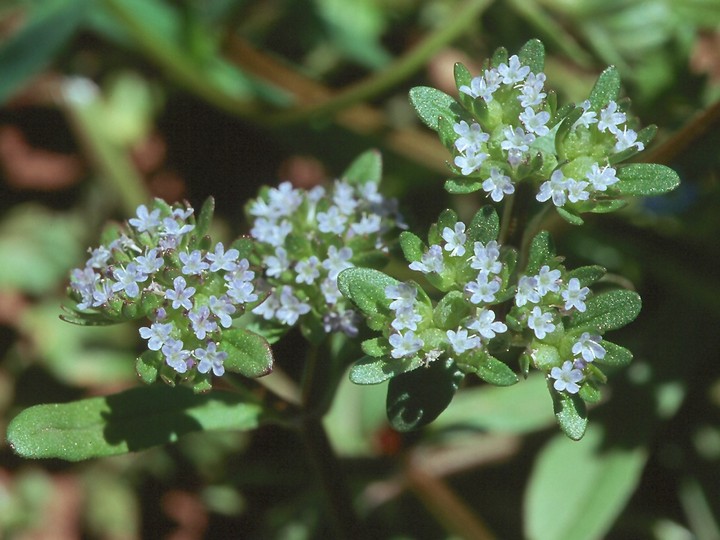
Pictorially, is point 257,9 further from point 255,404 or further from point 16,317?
point 255,404

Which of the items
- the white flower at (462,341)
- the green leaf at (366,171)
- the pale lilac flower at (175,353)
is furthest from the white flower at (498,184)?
the pale lilac flower at (175,353)

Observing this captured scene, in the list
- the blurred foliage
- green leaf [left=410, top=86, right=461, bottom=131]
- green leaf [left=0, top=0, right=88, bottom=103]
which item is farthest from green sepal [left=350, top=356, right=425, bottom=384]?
green leaf [left=0, top=0, right=88, bottom=103]

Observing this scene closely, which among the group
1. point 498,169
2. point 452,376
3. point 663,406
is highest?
point 498,169

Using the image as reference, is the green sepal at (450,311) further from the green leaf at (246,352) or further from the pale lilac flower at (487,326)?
the green leaf at (246,352)

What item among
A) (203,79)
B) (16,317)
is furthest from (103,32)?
(16,317)

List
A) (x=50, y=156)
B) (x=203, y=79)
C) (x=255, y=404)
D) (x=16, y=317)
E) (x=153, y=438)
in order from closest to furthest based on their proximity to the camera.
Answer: (x=153, y=438) → (x=255, y=404) → (x=203, y=79) → (x=16, y=317) → (x=50, y=156)

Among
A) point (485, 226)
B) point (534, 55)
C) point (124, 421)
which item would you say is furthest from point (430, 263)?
point (124, 421)
